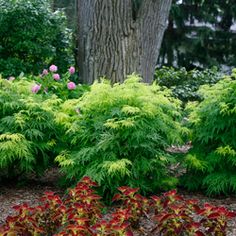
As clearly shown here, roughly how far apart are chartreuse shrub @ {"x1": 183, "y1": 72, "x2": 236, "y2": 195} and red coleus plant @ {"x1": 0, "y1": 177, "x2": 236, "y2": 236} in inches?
42.9

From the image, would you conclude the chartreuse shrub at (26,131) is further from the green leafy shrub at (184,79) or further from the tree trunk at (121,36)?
the green leafy shrub at (184,79)

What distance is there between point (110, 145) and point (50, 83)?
2.13 metres

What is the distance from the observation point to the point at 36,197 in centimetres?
516

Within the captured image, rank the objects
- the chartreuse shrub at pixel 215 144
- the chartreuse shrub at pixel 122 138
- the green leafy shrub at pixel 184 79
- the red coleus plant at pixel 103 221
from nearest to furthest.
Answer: the red coleus plant at pixel 103 221, the chartreuse shrub at pixel 122 138, the chartreuse shrub at pixel 215 144, the green leafy shrub at pixel 184 79

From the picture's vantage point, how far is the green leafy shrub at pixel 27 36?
366 inches

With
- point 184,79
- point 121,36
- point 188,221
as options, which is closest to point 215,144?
point 188,221

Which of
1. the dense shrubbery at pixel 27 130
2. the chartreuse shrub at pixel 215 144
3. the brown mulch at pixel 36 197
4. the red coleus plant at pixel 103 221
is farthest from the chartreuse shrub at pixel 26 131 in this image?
the chartreuse shrub at pixel 215 144

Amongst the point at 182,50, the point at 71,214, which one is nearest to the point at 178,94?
the point at 182,50

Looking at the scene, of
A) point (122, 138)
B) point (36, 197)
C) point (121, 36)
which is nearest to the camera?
point (122, 138)

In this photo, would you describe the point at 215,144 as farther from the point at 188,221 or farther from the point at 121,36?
the point at 121,36

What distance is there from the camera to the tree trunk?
686 centimetres

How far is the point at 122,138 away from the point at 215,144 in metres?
1.15

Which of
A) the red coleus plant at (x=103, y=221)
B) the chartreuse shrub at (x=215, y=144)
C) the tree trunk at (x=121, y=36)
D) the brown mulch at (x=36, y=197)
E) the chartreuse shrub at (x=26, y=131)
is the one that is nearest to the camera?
the red coleus plant at (x=103, y=221)

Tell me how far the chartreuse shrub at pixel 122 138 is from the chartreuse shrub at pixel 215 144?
291 mm
